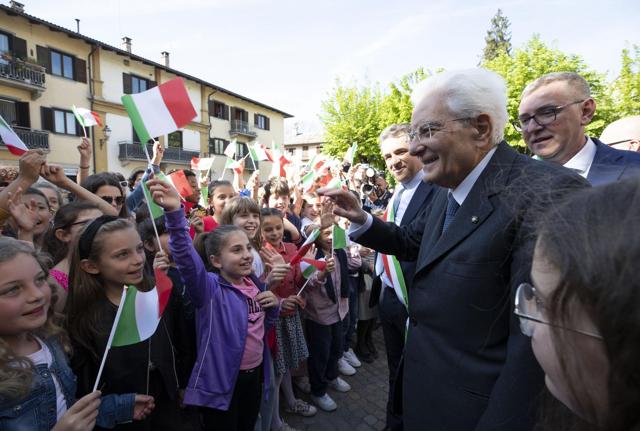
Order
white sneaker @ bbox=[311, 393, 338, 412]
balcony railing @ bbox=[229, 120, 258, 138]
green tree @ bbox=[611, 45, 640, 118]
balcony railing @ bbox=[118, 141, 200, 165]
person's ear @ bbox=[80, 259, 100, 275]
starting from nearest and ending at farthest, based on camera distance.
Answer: person's ear @ bbox=[80, 259, 100, 275], white sneaker @ bbox=[311, 393, 338, 412], green tree @ bbox=[611, 45, 640, 118], balcony railing @ bbox=[118, 141, 200, 165], balcony railing @ bbox=[229, 120, 258, 138]

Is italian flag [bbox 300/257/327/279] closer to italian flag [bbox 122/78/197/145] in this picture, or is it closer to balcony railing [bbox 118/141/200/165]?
italian flag [bbox 122/78/197/145]

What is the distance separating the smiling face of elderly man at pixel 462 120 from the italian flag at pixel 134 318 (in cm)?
156

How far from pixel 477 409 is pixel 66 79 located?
85.4 ft

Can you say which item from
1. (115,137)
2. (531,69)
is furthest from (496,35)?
(115,137)

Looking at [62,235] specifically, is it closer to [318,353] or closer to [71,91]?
[318,353]

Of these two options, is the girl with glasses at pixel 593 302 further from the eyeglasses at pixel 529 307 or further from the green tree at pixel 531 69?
the green tree at pixel 531 69

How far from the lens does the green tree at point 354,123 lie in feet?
78.0

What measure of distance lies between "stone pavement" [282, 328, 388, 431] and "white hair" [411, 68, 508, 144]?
2899mm

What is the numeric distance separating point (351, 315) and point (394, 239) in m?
2.65

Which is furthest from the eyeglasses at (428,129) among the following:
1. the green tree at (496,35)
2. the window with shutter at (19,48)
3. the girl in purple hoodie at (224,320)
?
the green tree at (496,35)

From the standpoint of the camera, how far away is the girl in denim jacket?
145 cm

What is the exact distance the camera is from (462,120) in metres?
1.63

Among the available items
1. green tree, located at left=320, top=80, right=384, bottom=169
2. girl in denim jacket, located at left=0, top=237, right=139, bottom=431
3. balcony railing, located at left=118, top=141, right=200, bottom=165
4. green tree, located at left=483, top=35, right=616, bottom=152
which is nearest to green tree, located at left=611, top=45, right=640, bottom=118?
green tree, located at left=483, top=35, right=616, bottom=152

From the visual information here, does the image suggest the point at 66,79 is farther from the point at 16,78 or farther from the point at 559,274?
the point at 559,274
